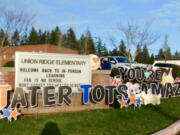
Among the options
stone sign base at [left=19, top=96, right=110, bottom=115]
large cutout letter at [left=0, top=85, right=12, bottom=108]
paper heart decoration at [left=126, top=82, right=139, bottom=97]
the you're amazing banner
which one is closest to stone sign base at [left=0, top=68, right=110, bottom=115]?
stone sign base at [left=19, top=96, right=110, bottom=115]

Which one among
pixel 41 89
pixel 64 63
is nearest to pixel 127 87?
pixel 64 63

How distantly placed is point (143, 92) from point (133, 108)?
2.77 feet

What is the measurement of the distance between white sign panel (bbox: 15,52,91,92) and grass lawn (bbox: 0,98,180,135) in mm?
1058

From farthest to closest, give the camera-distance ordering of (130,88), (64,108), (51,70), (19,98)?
(130,88) → (64,108) → (51,70) → (19,98)

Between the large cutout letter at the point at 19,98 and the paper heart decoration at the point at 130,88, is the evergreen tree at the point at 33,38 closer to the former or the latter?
the paper heart decoration at the point at 130,88

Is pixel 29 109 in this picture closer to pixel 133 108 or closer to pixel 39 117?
pixel 39 117

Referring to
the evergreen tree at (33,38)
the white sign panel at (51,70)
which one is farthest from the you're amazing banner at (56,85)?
the evergreen tree at (33,38)

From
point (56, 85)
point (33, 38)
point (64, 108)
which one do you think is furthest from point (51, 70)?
point (33, 38)

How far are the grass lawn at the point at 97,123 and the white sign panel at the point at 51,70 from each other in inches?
41.7

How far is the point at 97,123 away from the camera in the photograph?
23.9 feet

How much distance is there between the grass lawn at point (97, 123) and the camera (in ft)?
21.0

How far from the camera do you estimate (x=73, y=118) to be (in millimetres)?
7617

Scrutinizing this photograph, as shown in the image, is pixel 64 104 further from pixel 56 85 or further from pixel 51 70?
pixel 51 70

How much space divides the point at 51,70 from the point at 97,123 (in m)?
2.25
